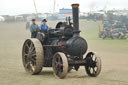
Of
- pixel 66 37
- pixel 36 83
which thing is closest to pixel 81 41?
pixel 66 37

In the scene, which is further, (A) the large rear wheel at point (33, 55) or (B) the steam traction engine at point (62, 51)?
(A) the large rear wheel at point (33, 55)

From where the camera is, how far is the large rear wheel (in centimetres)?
995

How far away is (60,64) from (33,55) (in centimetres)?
157

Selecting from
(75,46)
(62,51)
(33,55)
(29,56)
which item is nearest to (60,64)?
(75,46)

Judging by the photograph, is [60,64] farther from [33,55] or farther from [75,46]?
[33,55]

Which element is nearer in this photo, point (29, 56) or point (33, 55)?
point (33, 55)

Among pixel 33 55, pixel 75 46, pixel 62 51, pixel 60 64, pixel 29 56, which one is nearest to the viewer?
pixel 60 64

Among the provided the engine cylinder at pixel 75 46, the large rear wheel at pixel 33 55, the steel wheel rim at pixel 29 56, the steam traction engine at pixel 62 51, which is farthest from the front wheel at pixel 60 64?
the steel wheel rim at pixel 29 56

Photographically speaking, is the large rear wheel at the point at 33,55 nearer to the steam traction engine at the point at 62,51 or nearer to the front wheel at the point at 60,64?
the steam traction engine at the point at 62,51

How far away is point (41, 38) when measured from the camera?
35.0 ft

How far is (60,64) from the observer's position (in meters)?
9.13

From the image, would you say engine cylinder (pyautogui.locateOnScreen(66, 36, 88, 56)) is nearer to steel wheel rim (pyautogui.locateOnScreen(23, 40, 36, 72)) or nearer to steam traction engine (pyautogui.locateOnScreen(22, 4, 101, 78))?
steam traction engine (pyautogui.locateOnScreen(22, 4, 101, 78))

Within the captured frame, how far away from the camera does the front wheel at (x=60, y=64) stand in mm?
8836

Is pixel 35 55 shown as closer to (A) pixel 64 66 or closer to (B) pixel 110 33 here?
(A) pixel 64 66
